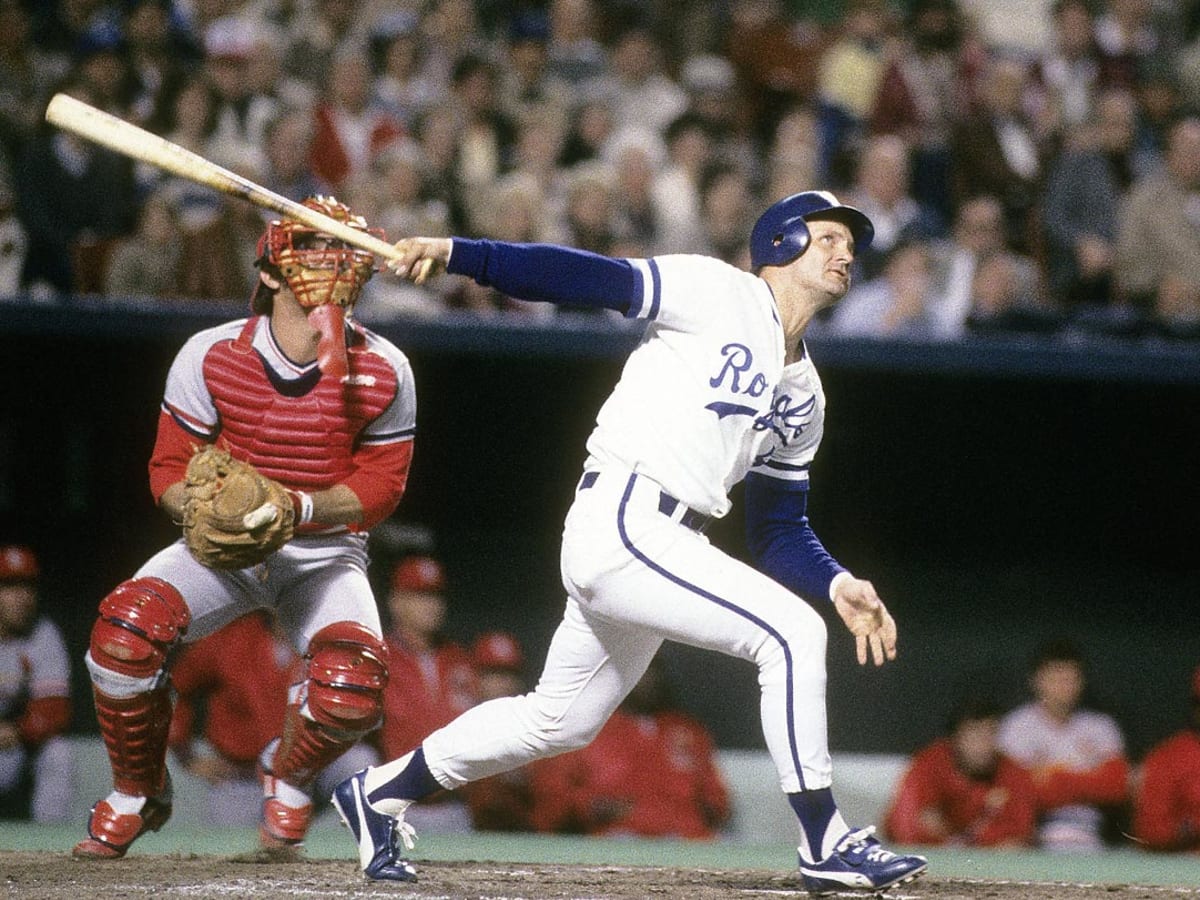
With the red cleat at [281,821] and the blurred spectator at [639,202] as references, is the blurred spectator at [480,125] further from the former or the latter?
the red cleat at [281,821]

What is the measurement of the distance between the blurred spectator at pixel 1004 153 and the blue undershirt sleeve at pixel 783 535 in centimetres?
406

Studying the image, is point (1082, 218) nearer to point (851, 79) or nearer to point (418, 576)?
point (851, 79)

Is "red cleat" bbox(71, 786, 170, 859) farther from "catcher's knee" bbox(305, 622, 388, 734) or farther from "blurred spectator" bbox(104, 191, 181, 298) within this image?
"blurred spectator" bbox(104, 191, 181, 298)

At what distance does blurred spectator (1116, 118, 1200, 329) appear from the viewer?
7.31m

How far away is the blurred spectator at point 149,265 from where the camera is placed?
6.55 m

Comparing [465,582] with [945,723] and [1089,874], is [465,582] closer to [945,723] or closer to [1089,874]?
[945,723]

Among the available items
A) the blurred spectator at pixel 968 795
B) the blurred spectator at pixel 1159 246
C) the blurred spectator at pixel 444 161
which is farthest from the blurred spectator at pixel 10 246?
the blurred spectator at pixel 1159 246

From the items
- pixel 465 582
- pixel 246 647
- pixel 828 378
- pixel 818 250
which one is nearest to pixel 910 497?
pixel 828 378

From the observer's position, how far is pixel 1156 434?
7398mm

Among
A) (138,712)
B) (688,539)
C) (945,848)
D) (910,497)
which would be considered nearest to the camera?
(688,539)

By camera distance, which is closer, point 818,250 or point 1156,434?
point 818,250

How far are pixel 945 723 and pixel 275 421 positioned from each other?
4044 millimetres

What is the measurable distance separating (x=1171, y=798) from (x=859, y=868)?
3539mm

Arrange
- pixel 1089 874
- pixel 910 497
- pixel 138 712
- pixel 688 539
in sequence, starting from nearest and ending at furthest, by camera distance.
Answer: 1. pixel 688 539
2. pixel 138 712
3. pixel 1089 874
4. pixel 910 497
